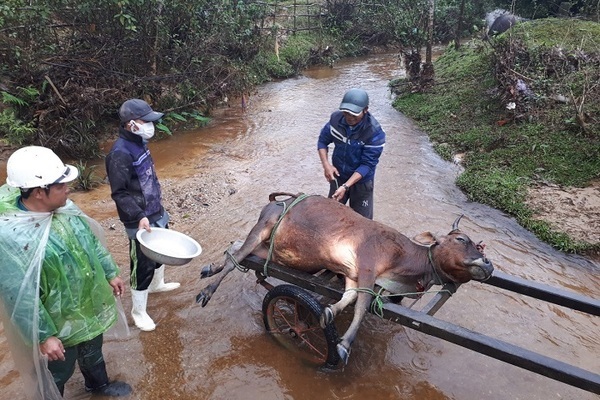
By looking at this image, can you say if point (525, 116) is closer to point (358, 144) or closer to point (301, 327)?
point (358, 144)

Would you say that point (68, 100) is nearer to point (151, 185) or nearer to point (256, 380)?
point (151, 185)

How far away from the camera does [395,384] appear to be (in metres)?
3.40

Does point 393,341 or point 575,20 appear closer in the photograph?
point 393,341

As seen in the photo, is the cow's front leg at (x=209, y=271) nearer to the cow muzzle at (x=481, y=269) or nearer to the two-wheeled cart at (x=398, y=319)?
the two-wheeled cart at (x=398, y=319)

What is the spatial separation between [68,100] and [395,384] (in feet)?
25.5

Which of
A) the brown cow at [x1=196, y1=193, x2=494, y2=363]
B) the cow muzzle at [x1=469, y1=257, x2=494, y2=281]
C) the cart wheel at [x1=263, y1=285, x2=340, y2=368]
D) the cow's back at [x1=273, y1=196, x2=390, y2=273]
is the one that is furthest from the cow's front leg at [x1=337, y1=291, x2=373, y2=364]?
the cow muzzle at [x1=469, y1=257, x2=494, y2=281]

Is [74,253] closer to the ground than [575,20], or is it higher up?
closer to the ground

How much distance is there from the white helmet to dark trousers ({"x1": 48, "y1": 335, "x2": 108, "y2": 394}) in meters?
1.08

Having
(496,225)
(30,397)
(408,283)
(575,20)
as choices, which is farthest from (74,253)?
(575,20)

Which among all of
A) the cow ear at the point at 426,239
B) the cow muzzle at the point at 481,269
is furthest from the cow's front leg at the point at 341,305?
the cow muzzle at the point at 481,269

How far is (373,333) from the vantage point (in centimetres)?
390

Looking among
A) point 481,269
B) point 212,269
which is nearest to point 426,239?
point 481,269

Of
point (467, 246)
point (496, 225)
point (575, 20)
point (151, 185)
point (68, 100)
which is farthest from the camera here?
point (575, 20)

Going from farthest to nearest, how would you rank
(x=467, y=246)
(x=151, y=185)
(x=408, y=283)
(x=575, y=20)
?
1. (x=575, y=20)
2. (x=151, y=185)
3. (x=408, y=283)
4. (x=467, y=246)
